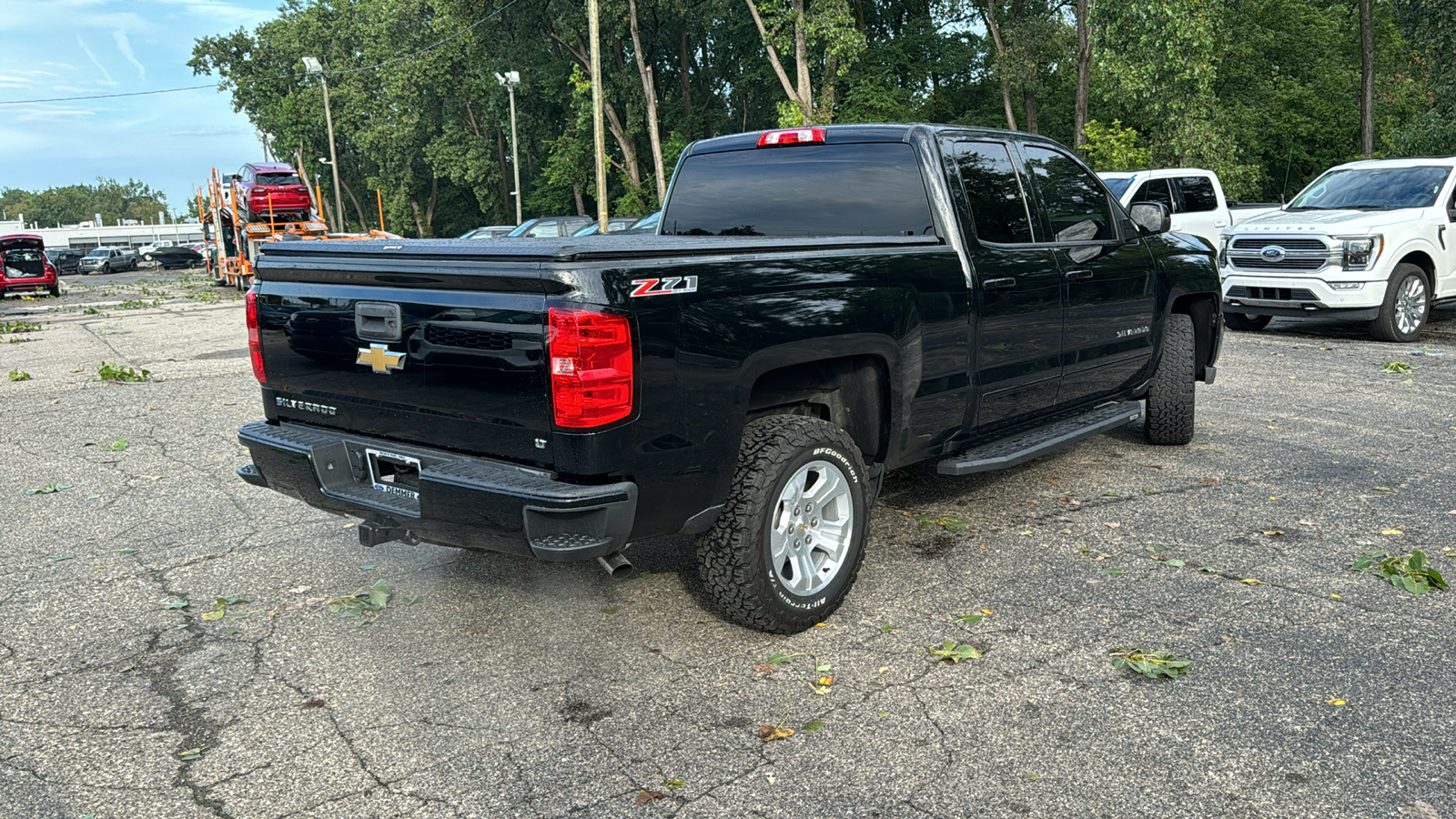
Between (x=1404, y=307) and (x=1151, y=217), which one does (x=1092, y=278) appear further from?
(x=1404, y=307)

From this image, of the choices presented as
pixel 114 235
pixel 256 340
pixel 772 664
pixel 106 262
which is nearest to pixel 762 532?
pixel 772 664

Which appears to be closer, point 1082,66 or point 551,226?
point 551,226

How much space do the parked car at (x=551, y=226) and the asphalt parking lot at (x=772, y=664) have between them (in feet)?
50.2

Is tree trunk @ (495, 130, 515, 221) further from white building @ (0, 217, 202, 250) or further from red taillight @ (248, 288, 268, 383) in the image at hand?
white building @ (0, 217, 202, 250)

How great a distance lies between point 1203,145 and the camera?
2803 centimetres

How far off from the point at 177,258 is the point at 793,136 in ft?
255

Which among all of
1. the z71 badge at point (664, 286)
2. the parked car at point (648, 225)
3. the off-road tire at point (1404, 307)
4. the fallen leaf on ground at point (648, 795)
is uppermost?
the parked car at point (648, 225)

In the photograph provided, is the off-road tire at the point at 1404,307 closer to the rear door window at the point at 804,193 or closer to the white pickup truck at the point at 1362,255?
the white pickup truck at the point at 1362,255

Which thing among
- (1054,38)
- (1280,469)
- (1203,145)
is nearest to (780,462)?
(1280,469)

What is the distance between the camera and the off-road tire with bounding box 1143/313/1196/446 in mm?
7055

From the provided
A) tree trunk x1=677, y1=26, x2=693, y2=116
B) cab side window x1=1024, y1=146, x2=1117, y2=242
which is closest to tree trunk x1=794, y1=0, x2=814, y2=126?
tree trunk x1=677, y1=26, x2=693, y2=116

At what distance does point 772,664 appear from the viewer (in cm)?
409

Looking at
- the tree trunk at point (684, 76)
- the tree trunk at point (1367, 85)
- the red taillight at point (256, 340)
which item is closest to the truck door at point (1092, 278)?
the red taillight at point (256, 340)

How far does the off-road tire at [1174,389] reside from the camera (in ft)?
23.1
